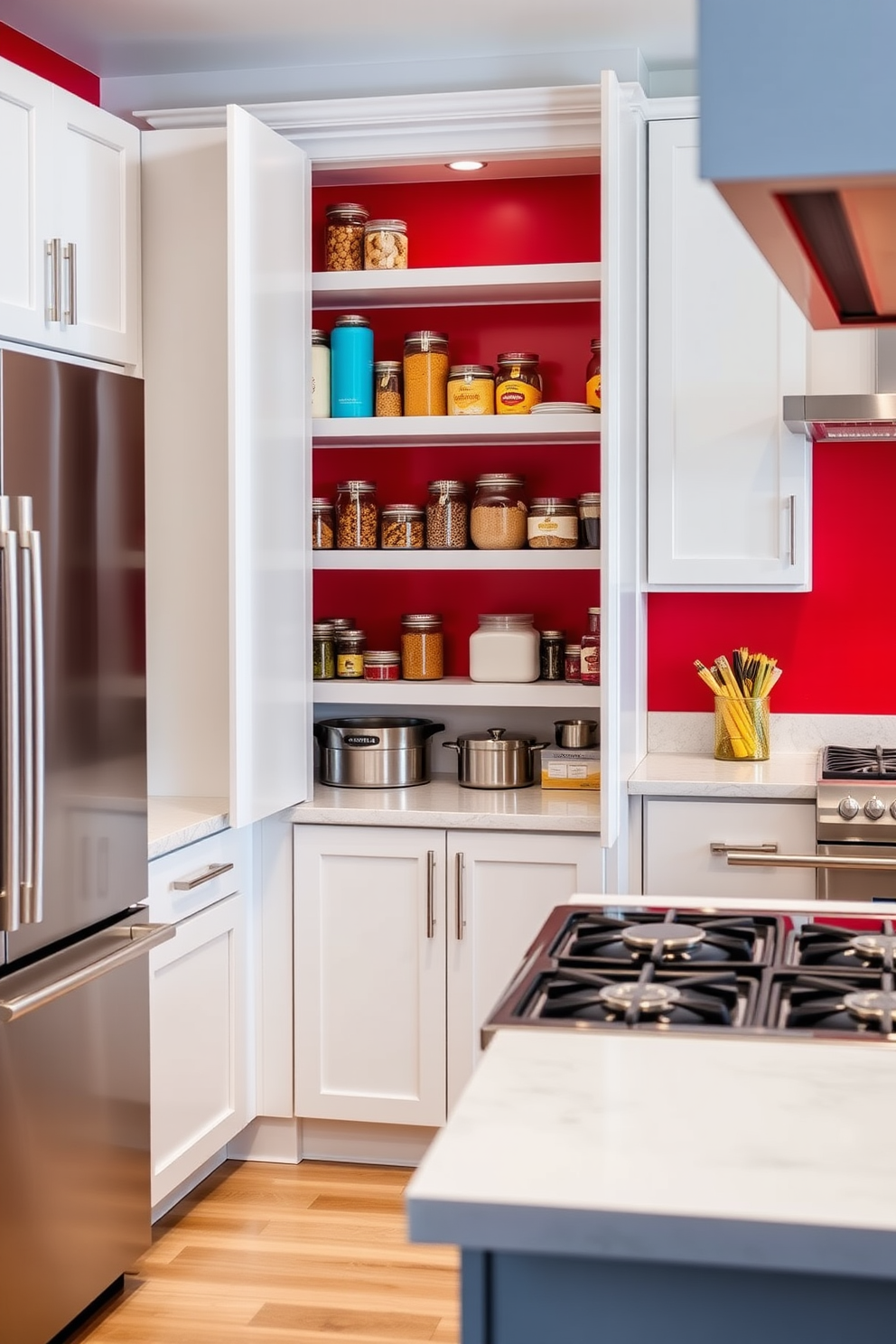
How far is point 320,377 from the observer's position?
11.6 feet

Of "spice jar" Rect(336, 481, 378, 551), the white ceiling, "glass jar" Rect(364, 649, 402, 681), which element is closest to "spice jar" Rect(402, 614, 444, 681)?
"glass jar" Rect(364, 649, 402, 681)

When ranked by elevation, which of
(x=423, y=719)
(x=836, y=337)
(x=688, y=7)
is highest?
(x=688, y=7)

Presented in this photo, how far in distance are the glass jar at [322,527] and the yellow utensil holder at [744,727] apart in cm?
103

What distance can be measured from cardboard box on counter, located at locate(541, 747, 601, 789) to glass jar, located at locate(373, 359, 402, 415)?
0.90 meters

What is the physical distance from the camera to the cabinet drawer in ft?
9.52

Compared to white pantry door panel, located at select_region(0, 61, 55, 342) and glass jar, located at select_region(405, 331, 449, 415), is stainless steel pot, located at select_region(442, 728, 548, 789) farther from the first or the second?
white pantry door panel, located at select_region(0, 61, 55, 342)

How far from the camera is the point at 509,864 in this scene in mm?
3277

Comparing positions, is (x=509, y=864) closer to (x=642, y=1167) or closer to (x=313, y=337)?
(x=313, y=337)

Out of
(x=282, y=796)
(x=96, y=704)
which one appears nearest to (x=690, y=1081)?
(x=96, y=704)

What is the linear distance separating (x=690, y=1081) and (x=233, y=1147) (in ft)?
7.89

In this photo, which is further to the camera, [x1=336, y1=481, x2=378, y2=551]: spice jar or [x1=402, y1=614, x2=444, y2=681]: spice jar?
[x1=402, y1=614, x2=444, y2=681]: spice jar

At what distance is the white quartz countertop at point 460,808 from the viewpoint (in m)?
3.24

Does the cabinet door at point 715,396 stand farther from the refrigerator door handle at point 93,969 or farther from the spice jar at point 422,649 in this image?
the refrigerator door handle at point 93,969

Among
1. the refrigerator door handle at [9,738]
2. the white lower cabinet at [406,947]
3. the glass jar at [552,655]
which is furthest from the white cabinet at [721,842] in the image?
the refrigerator door handle at [9,738]
